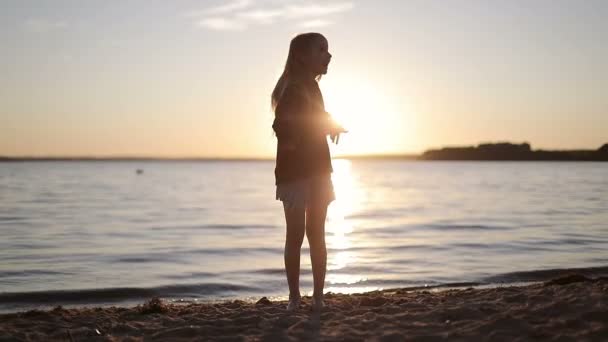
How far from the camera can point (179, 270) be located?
36.7ft

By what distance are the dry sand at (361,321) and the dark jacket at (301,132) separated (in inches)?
48.8

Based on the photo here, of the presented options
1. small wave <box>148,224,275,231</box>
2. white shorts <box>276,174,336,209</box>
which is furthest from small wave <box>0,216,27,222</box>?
white shorts <box>276,174,336,209</box>

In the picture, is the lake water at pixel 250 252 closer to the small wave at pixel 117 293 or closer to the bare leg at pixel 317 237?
the small wave at pixel 117 293

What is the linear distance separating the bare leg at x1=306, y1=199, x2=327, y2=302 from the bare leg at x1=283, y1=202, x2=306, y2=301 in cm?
8

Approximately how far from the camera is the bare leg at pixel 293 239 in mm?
5547

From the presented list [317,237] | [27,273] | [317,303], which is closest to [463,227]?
[27,273]

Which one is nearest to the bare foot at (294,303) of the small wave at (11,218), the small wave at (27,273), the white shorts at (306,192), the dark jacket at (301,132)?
the white shorts at (306,192)

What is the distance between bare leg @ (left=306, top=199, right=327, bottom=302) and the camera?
18.4ft

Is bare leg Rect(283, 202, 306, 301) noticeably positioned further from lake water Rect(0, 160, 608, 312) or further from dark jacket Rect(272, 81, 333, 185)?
lake water Rect(0, 160, 608, 312)

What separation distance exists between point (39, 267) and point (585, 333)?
31.3ft

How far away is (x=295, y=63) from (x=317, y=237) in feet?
4.89

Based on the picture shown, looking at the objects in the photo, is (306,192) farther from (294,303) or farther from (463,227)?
(463,227)

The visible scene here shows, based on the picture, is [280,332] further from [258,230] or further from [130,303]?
[258,230]

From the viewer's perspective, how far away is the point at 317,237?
566 cm
